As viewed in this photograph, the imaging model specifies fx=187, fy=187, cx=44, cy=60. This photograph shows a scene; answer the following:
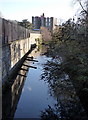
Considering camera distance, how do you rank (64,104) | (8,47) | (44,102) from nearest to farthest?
(64,104), (44,102), (8,47)

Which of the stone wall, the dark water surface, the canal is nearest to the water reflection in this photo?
the canal

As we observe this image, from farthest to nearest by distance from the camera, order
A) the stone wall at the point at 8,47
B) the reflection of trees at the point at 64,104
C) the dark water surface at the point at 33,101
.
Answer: the stone wall at the point at 8,47
the dark water surface at the point at 33,101
the reflection of trees at the point at 64,104

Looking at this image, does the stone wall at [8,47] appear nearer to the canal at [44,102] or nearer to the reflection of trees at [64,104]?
the canal at [44,102]

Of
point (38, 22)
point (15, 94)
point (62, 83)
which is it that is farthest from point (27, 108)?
point (38, 22)

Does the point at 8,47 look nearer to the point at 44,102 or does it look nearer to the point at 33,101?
the point at 33,101

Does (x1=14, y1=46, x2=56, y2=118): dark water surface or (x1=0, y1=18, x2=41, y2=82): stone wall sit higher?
(x1=0, y1=18, x2=41, y2=82): stone wall

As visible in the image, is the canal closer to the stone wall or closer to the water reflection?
the water reflection

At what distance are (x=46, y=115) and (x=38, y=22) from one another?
4991cm

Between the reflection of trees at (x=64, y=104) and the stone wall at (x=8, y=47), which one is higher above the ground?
the stone wall at (x=8, y=47)

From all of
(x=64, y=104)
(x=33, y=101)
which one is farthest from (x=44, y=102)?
(x=64, y=104)

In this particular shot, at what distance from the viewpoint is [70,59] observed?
26.3 ft

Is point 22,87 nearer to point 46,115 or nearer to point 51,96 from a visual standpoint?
point 51,96

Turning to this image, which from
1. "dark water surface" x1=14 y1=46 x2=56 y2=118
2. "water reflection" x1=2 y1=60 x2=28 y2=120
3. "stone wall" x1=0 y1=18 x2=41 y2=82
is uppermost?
"stone wall" x1=0 y1=18 x2=41 y2=82

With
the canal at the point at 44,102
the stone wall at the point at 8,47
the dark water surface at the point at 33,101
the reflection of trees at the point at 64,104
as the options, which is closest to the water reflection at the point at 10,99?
the canal at the point at 44,102
